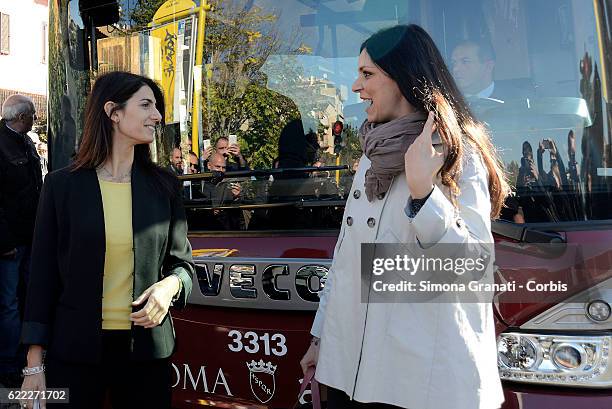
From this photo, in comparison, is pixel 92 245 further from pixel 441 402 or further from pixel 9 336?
pixel 9 336

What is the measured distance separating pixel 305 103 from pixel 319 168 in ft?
0.99

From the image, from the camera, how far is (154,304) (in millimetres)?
2207

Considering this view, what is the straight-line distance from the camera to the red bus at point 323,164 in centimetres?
225

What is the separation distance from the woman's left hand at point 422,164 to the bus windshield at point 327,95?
33.9 inches

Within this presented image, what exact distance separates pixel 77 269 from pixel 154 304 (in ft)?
0.95

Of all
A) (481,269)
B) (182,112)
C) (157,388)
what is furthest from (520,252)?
Result: (182,112)

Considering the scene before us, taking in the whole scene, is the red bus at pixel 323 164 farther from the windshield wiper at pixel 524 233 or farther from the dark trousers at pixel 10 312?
the dark trousers at pixel 10 312

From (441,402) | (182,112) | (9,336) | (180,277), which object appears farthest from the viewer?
(9,336)

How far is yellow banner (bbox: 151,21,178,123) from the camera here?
10.4 ft

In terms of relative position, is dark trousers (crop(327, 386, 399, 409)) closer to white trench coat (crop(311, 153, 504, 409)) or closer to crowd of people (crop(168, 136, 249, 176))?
white trench coat (crop(311, 153, 504, 409))

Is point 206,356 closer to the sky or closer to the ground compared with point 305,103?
closer to the ground

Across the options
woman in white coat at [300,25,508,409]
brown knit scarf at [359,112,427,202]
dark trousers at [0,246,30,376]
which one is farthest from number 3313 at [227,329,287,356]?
dark trousers at [0,246,30,376]

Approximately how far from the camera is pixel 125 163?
2447 millimetres

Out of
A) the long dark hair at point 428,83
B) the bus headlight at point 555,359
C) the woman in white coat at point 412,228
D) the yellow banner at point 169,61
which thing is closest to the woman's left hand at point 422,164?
the woman in white coat at point 412,228
